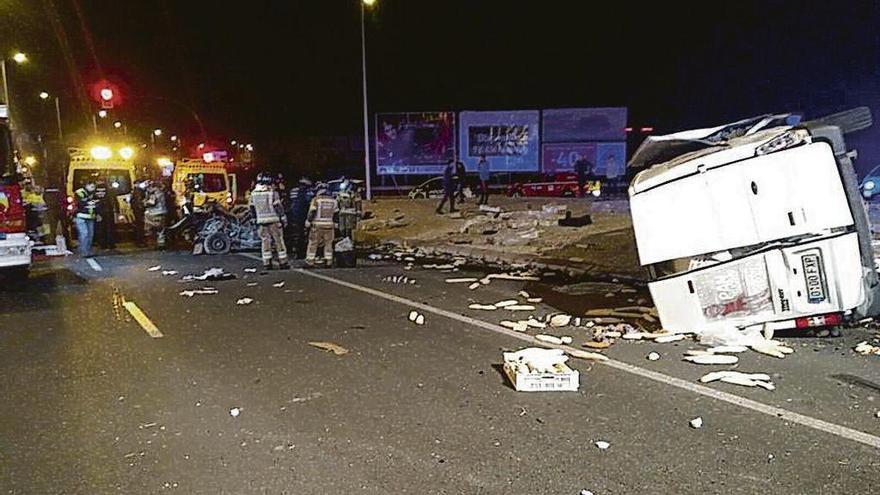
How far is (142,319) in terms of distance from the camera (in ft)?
27.4

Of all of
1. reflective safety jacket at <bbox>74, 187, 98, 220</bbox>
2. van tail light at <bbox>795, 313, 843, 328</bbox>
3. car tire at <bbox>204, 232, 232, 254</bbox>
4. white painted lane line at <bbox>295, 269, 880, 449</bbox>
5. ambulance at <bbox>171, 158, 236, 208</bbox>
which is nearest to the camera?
white painted lane line at <bbox>295, 269, 880, 449</bbox>

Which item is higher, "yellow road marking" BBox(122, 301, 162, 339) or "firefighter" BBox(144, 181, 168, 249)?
"firefighter" BBox(144, 181, 168, 249)

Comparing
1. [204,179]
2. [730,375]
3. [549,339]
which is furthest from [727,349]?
[204,179]

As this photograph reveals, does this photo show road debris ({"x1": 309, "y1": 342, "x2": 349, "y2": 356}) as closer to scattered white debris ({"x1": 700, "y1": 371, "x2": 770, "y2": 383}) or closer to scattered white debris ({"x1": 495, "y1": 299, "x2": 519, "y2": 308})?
scattered white debris ({"x1": 495, "y1": 299, "x2": 519, "y2": 308})

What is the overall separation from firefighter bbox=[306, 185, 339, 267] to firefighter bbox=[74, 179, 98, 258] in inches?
222

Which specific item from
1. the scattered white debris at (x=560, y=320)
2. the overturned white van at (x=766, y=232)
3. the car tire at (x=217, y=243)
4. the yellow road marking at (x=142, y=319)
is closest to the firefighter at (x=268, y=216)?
the car tire at (x=217, y=243)

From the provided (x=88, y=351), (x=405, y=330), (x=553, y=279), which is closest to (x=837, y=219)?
(x=405, y=330)

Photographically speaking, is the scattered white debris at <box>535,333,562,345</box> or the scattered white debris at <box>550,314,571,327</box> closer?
the scattered white debris at <box>535,333,562,345</box>

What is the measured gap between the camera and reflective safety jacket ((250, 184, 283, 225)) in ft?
40.9

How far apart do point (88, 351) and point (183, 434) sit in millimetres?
2832

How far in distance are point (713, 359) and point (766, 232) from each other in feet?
4.04

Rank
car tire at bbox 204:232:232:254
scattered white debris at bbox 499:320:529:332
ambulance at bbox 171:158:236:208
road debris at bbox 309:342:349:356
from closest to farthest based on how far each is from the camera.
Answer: road debris at bbox 309:342:349:356, scattered white debris at bbox 499:320:529:332, car tire at bbox 204:232:232:254, ambulance at bbox 171:158:236:208

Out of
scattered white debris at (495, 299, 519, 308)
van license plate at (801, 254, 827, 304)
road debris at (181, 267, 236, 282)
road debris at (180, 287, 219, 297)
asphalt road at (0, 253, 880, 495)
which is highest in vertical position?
van license plate at (801, 254, 827, 304)

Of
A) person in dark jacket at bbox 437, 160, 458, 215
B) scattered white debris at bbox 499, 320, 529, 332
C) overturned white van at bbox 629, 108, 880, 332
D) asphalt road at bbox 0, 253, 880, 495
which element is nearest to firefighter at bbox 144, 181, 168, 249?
person in dark jacket at bbox 437, 160, 458, 215
